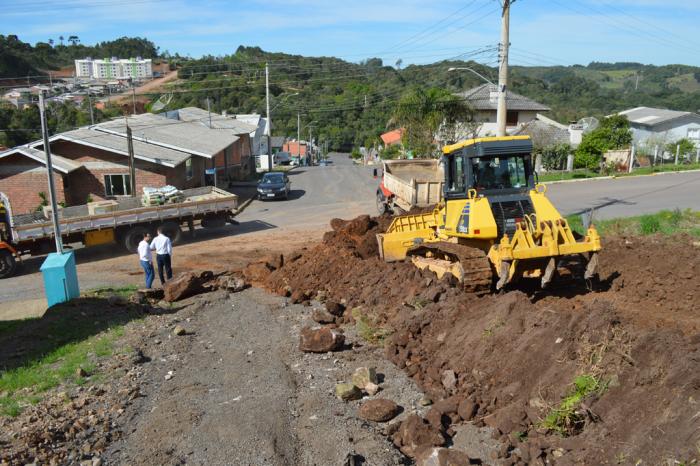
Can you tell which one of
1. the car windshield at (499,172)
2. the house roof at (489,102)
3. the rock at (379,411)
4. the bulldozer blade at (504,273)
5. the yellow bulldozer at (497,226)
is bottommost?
the rock at (379,411)

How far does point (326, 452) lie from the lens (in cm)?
662

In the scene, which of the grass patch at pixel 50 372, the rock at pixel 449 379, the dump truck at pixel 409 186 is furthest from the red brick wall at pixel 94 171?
the rock at pixel 449 379

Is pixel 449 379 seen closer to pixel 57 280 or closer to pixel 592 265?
pixel 592 265

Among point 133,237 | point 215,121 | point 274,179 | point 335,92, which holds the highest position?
point 335,92

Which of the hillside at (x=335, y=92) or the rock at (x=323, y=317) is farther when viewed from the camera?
the hillside at (x=335, y=92)

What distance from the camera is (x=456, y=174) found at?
462 inches

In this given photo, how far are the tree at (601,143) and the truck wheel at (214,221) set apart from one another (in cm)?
2513

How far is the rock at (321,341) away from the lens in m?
9.81

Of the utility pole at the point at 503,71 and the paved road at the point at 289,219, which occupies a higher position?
the utility pole at the point at 503,71

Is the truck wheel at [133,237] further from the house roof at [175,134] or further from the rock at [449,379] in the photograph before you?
the rock at [449,379]

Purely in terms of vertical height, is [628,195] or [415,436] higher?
[415,436]

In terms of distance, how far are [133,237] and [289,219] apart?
25.5 ft

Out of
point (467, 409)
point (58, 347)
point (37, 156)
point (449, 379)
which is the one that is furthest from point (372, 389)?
point (37, 156)

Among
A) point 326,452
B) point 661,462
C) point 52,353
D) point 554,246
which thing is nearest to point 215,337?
point 52,353
